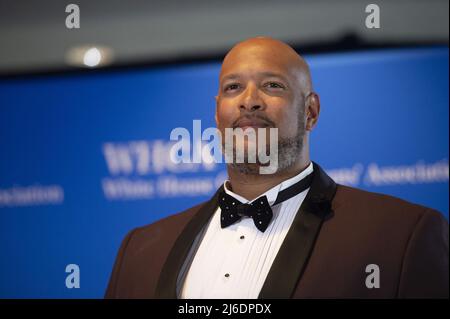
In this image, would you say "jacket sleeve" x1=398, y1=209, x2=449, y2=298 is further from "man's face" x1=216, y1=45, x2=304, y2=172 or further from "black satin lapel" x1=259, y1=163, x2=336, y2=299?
"man's face" x1=216, y1=45, x2=304, y2=172

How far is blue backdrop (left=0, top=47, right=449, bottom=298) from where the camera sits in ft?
8.07

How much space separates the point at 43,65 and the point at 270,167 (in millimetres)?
1290

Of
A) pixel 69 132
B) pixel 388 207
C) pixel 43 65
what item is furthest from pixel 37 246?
pixel 388 207

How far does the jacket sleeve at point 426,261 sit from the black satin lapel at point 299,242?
24cm

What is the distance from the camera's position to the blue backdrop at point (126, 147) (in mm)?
2461

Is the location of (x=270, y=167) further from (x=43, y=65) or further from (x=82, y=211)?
(x=43, y=65)

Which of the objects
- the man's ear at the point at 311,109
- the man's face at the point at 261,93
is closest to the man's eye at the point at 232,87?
the man's face at the point at 261,93

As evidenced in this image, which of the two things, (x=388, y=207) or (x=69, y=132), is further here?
(x=69, y=132)

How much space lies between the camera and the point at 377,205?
6.05ft

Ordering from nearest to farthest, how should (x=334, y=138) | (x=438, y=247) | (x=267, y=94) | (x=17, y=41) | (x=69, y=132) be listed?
(x=438, y=247), (x=267, y=94), (x=334, y=138), (x=69, y=132), (x=17, y=41)

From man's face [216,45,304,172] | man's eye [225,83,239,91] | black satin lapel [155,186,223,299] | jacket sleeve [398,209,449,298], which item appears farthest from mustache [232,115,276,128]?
jacket sleeve [398,209,449,298]

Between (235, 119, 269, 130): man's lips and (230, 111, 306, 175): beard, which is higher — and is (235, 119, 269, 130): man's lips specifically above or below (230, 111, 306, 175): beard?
above

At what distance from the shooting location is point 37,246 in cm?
258

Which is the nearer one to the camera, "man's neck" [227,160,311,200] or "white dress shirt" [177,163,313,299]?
"white dress shirt" [177,163,313,299]
